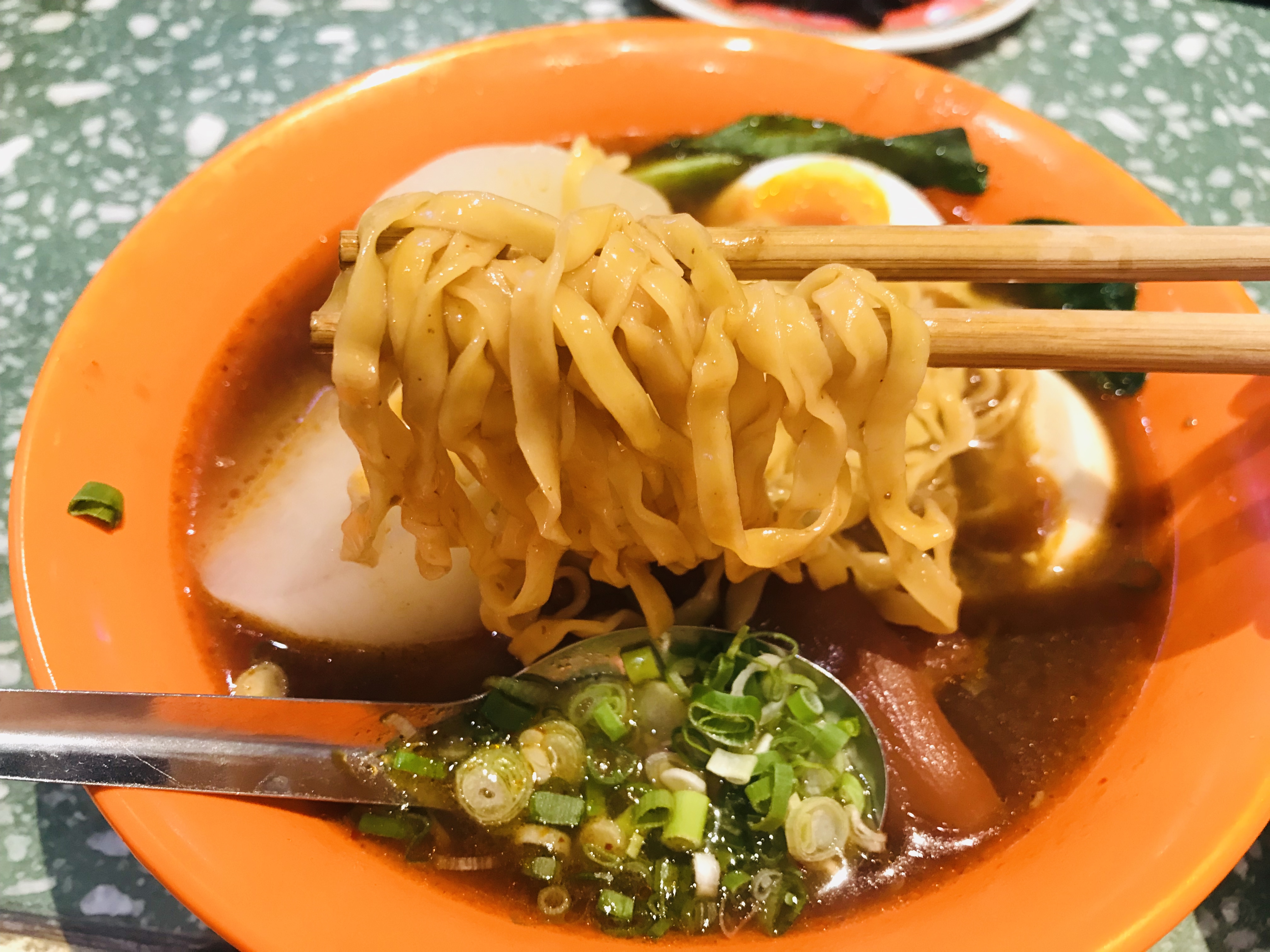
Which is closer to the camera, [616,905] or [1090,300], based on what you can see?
[616,905]

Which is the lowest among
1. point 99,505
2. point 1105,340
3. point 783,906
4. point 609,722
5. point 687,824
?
point 783,906

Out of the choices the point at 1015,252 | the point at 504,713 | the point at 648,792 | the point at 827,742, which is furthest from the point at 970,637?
the point at 504,713

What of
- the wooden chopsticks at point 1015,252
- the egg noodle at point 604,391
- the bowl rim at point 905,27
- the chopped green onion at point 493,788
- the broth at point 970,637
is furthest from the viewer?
the bowl rim at point 905,27

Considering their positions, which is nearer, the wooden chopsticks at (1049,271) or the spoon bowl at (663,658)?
the wooden chopsticks at (1049,271)

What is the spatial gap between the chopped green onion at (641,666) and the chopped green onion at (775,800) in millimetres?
308

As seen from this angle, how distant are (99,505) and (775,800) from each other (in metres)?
1.50

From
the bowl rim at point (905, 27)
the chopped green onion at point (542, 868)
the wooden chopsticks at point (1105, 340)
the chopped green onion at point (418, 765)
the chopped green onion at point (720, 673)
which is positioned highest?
the bowl rim at point (905, 27)

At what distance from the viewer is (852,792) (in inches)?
67.3

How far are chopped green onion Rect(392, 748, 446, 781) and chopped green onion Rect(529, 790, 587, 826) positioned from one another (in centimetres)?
19

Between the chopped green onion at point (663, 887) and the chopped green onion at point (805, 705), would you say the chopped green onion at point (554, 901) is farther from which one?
the chopped green onion at point (805, 705)

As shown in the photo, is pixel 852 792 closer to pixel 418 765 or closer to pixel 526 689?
pixel 526 689

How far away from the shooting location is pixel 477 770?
1660 mm

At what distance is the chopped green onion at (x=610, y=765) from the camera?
5.59 feet

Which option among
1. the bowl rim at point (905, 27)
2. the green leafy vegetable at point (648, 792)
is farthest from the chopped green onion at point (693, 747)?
the bowl rim at point (905, 27)
